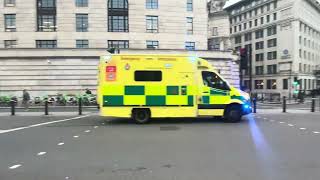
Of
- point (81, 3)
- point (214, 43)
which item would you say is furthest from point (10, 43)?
point (214, 43)

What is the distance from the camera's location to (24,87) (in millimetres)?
46906

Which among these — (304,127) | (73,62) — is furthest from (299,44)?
(304,127)

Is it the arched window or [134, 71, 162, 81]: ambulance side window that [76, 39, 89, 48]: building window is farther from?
[134, 71, 162, 81]: ambulance side window

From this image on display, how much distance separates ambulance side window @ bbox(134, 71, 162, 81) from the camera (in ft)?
59.9

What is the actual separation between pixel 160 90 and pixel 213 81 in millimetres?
2494

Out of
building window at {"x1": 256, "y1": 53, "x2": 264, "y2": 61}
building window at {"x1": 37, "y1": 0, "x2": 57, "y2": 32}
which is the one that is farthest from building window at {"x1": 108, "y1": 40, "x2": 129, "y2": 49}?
building window at {"x1": 256, "y1": 53, "x2": 264, "y2": 61}

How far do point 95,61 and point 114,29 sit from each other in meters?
5.83

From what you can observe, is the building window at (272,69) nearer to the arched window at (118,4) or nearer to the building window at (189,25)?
the building window at (189,25)

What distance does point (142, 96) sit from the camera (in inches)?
717

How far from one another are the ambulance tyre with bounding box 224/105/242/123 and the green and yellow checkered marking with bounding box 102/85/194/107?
7.09 feet

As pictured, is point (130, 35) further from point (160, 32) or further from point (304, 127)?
point (304, 127)

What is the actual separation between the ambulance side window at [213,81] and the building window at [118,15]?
3423 centimetres

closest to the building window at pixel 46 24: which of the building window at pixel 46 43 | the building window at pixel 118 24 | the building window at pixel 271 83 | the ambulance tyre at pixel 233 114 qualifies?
the building window at pixel 46 43

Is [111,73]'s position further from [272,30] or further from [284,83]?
[272,30]
